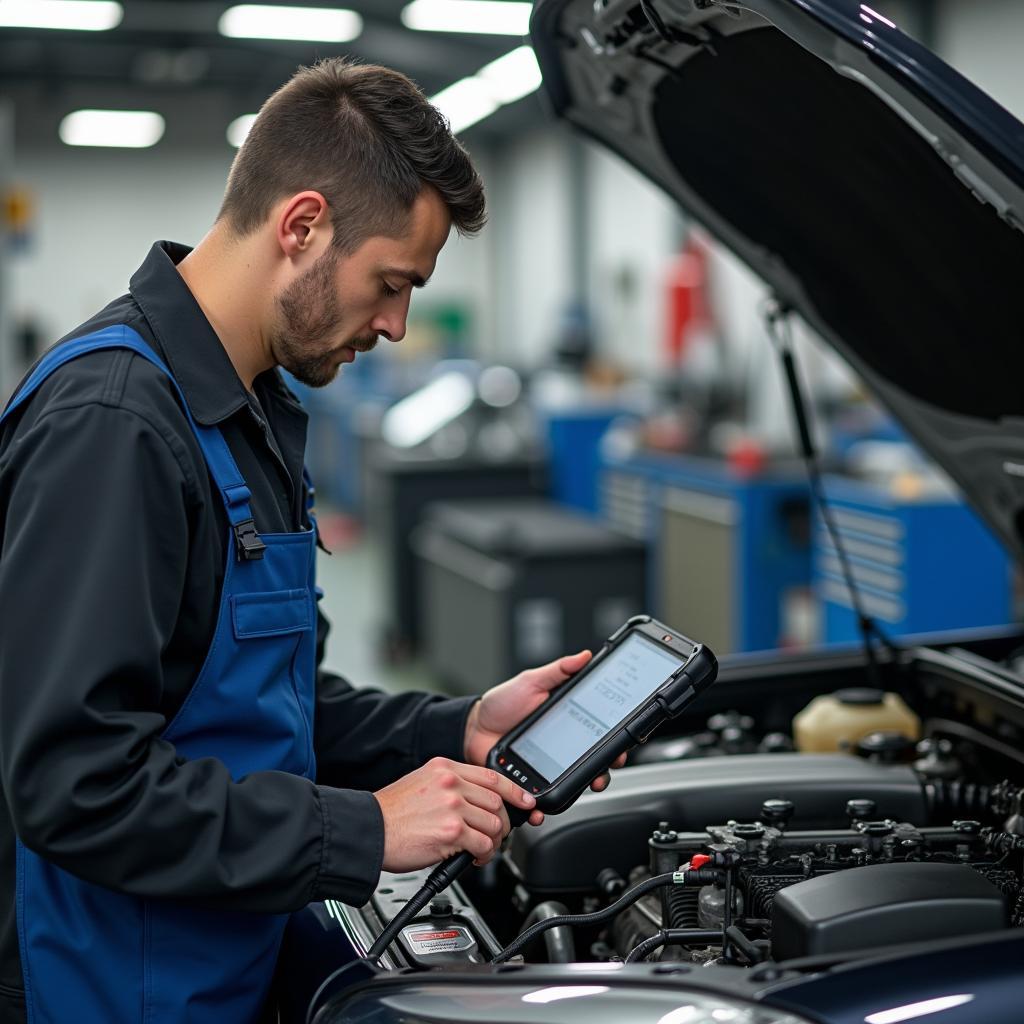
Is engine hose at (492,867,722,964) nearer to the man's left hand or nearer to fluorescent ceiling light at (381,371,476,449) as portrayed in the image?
the man's left hand

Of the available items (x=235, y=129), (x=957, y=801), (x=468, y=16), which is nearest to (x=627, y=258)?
(x=468, y=16)

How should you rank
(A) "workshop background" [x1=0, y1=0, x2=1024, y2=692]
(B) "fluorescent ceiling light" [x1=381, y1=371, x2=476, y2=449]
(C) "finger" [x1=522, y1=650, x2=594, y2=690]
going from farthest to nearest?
(B) "fluorescent ceiling light" [x1=381, y1=371, x2=476, y2=449], (A) "workshop background" [x1=0, y1=0, x2=1024, y2=692], (C) "finger" [x1=522, y1=650, x2=594, y2=690]

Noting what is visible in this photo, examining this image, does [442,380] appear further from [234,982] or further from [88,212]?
[88,212]

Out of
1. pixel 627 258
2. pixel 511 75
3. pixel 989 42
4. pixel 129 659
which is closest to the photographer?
pixel 129 659

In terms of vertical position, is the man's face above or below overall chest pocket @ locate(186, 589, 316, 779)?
above

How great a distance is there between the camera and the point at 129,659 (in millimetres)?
932

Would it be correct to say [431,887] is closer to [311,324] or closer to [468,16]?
[311,324]

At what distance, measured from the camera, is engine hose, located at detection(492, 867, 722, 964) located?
114 centimetres

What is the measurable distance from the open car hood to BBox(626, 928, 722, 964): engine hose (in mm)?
671

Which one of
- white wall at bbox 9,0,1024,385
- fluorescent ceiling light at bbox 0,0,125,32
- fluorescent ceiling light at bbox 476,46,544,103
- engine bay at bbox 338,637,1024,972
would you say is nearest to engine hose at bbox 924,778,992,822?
engine bay at bbox 338,637,1024,972

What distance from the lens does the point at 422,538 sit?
17.3 feet

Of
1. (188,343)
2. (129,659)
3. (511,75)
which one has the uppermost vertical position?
(511,75)

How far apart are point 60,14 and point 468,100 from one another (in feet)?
12.2

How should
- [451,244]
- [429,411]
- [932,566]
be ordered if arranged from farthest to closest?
[451,244] → [429,411] → [932,566]
